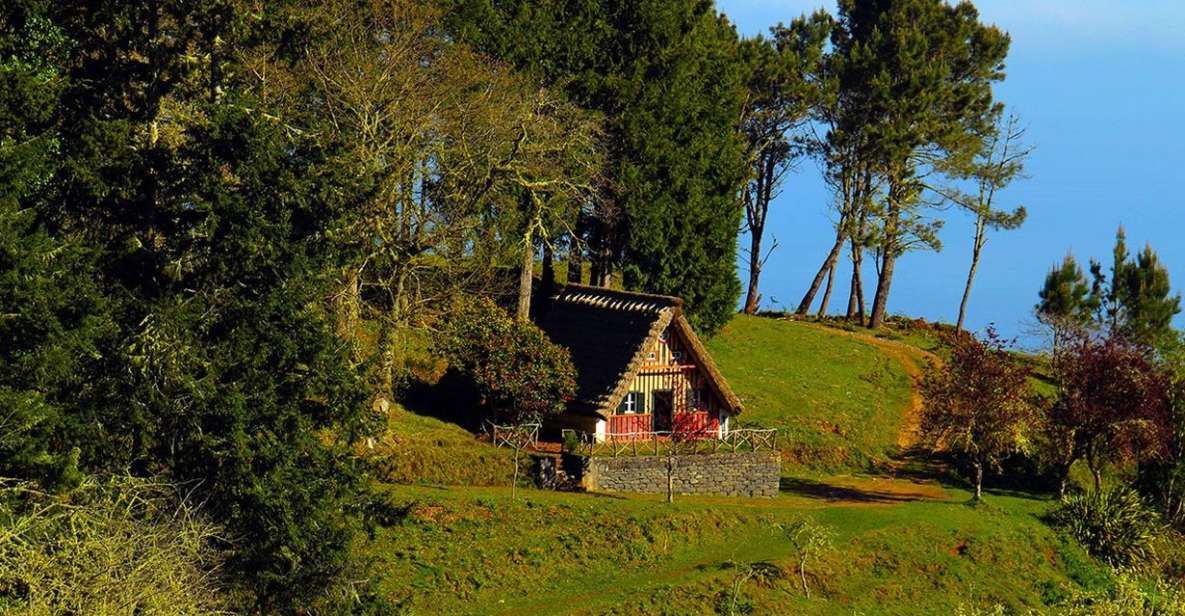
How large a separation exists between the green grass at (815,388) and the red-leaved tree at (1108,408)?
318 inches

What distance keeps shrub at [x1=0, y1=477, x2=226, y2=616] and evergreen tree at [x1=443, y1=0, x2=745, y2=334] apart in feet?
97.4

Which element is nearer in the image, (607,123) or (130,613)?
(130,613)

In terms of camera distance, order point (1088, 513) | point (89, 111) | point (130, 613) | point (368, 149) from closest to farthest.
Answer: point (130, 613) → point (89, 111) → point (368, 149) → point (1088, 513)

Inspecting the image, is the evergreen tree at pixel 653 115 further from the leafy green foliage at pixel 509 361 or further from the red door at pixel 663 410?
the leafy green foliage at pixel 509 361

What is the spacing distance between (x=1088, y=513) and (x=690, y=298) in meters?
20.5

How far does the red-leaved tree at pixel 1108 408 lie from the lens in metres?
46.5

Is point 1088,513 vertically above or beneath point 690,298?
beneath

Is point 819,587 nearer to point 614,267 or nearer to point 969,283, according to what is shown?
point 614,267

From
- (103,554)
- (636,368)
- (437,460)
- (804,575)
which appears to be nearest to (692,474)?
(636,368)

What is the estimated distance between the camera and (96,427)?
27.8m

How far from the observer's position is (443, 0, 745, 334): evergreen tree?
55094 mm

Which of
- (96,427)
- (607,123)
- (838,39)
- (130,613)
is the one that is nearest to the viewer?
(130,613)

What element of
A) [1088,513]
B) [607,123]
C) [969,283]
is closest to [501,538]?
[1088,513]

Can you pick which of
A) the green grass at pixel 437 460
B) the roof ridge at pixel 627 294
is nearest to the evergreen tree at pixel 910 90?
the roof ridge at pixel 627 294
